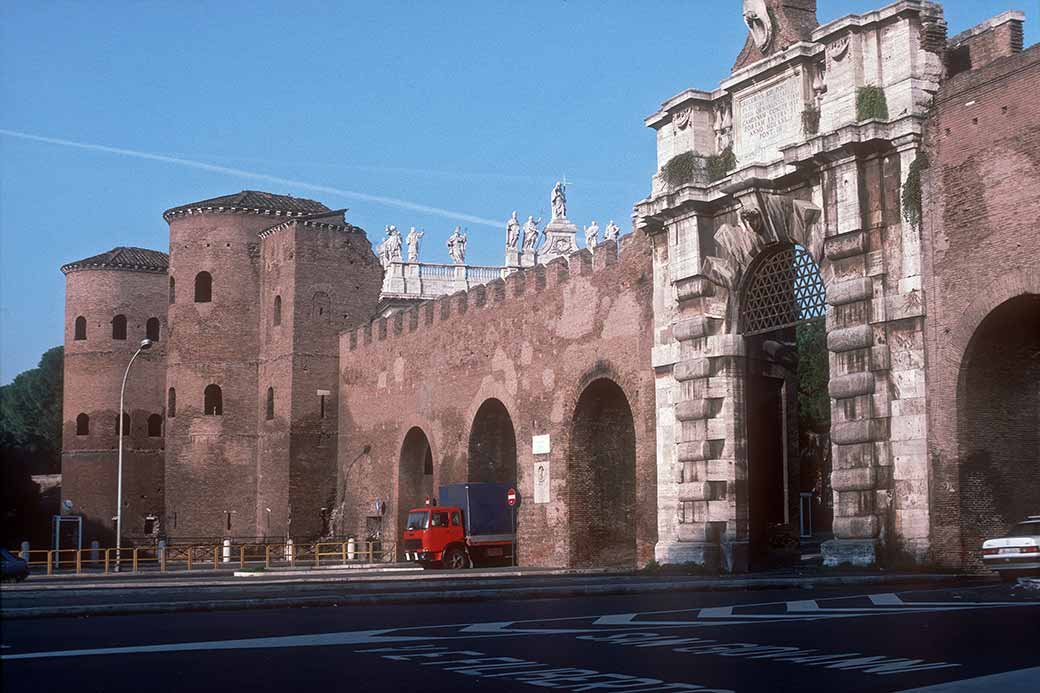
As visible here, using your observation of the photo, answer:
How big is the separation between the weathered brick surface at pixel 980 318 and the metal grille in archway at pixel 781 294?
2.88m

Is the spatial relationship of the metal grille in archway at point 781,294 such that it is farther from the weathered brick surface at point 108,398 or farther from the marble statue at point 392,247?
the marble statue at point 392,247

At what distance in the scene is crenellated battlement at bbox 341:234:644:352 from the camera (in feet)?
91.4

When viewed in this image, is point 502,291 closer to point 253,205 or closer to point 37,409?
point 253,205

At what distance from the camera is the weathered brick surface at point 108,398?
4772 cm

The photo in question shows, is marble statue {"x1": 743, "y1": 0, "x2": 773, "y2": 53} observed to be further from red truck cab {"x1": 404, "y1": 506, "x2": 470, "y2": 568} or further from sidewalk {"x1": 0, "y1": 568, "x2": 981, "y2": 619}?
red truck cab {"x1": 404, "y1": 506, "x2": 470, "y2": 568}

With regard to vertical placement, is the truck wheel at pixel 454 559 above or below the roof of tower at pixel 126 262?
below

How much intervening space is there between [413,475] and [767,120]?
1848cm

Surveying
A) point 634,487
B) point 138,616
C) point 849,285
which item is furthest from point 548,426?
point 138,616

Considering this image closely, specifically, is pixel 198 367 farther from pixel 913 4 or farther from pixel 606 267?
pixel 913 4

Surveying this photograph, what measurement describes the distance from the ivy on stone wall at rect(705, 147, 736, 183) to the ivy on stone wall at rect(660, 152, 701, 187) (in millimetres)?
234

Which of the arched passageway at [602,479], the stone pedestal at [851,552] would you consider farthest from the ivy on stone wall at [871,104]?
the arched passageway at [602,479]

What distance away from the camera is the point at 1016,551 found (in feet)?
55.1

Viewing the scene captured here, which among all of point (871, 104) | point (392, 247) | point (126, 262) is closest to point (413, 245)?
point (392, 247)

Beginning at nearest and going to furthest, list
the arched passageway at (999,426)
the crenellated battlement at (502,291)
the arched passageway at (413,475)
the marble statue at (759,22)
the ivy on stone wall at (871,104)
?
the arched passageway at (999,426), the ivy on stone wall at (871,104), the marble statue at (759,22), the crenellated battlement at (502,291), the arched passageway at (413,475)
